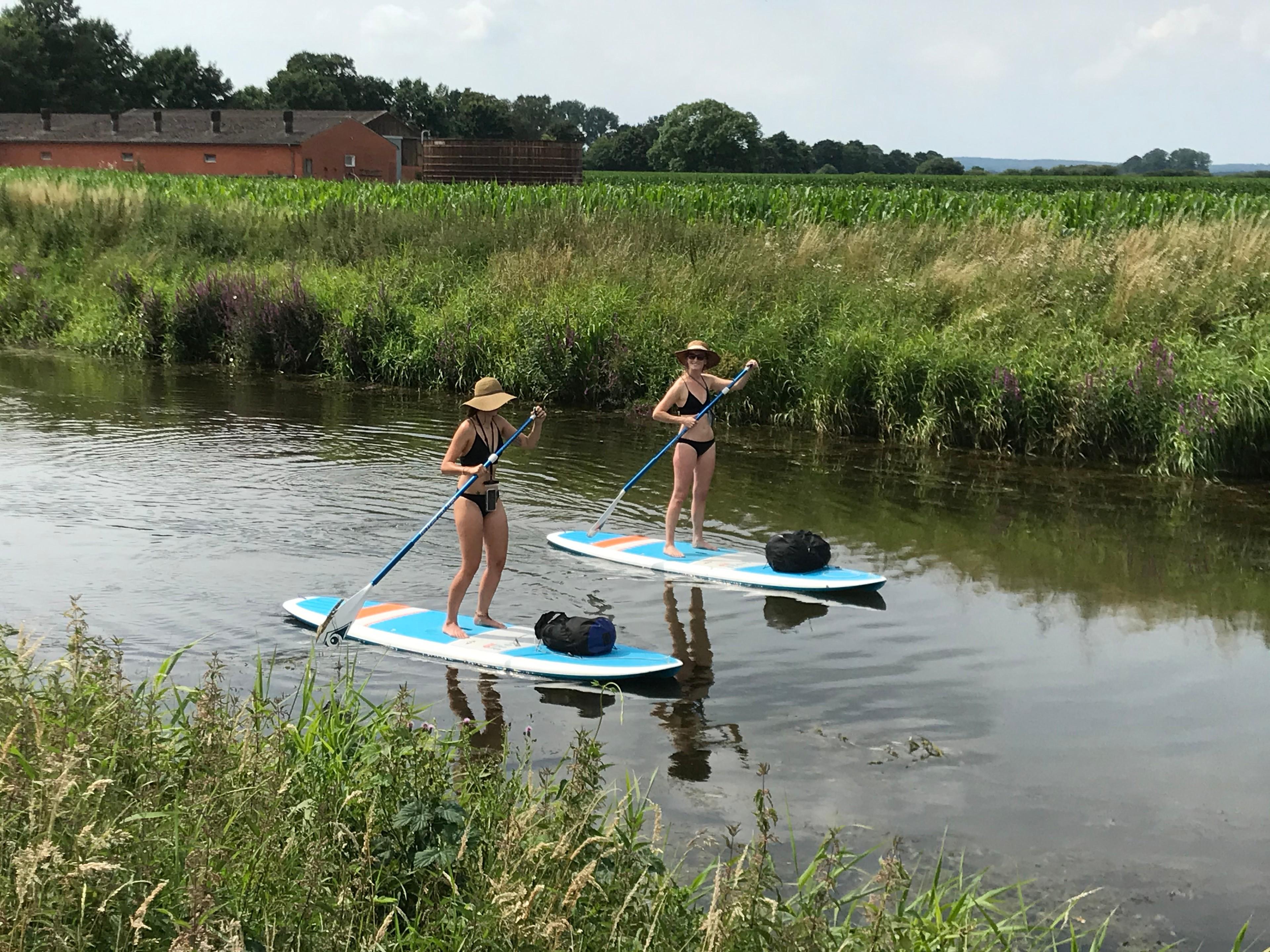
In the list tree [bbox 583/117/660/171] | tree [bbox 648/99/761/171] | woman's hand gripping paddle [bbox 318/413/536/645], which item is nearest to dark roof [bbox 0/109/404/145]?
tree [bbox 648/99/761/171]

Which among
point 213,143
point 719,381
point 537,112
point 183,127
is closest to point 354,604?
point 719,381

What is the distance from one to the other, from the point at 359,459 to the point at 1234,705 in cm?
974

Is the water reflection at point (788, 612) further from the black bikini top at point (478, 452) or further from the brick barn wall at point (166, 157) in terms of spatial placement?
the brick barn wall at point (166, 157)

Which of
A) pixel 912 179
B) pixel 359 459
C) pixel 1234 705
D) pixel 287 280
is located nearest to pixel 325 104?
pixel 912 179

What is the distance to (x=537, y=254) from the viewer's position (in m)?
21.2

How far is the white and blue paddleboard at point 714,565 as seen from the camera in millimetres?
10367

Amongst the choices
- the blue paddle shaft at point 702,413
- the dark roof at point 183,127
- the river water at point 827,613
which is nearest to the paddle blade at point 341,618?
the river water at point 827,613

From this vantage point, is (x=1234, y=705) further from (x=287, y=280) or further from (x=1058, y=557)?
(x=287, y=280)

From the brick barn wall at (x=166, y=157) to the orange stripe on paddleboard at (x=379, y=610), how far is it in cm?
5975

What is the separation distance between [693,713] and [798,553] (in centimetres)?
297

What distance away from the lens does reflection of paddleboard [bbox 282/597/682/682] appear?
26.7 feet

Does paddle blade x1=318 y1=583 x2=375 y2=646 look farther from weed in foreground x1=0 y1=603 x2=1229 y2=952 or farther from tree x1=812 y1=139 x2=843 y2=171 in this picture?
tree x1=812 y1=139 x2=843 y2=171

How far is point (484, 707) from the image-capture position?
7.76 metres

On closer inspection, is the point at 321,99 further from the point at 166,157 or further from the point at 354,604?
the point at 354,604
